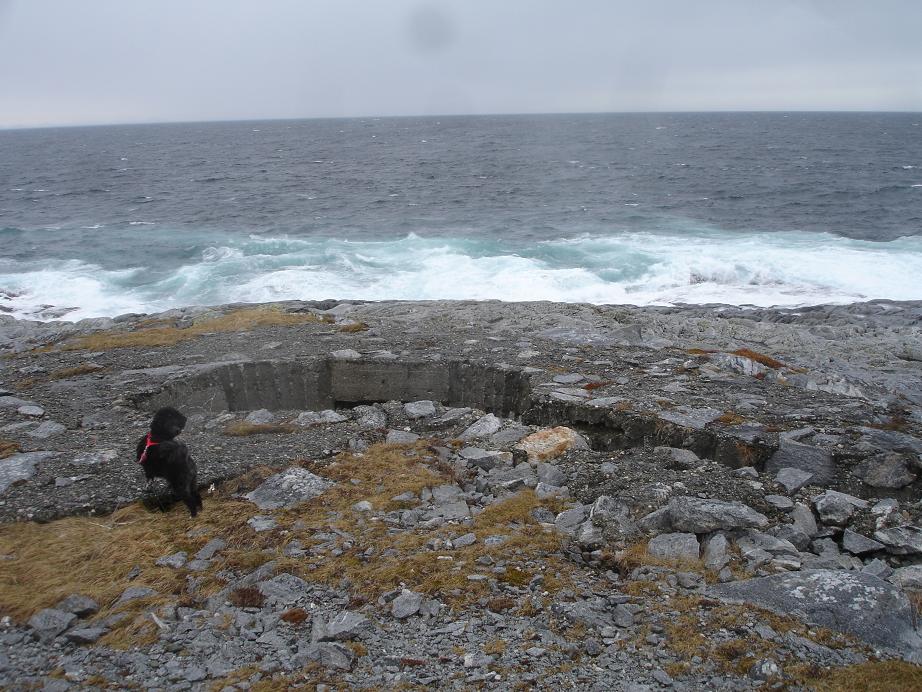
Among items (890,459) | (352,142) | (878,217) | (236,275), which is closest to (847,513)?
(890,459)

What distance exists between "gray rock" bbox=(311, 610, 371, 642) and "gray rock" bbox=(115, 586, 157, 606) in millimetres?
1385

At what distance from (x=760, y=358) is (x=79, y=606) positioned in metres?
9.20

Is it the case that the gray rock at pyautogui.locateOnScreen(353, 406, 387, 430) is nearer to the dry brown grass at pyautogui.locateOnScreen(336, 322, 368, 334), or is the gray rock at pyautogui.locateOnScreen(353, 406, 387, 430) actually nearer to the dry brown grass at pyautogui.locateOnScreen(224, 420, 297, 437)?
the dry brown grass at pyautogui.locateOnScreen(224, 420, 297, 437)

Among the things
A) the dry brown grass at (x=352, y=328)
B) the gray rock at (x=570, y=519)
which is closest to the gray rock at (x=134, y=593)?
the gray rock at (x=570, y=519)

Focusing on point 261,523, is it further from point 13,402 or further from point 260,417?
point 13,402

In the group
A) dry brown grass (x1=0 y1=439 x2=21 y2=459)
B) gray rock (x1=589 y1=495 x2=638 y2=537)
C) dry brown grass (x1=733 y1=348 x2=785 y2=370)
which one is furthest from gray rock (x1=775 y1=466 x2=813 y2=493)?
dry brown grass (x1=0 y1=439 x2=21 y2=459)

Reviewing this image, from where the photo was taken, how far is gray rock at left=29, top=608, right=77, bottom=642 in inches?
173

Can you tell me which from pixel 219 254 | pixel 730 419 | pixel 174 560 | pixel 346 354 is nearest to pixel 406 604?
pixel 174 560

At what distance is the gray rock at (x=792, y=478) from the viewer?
600 cm

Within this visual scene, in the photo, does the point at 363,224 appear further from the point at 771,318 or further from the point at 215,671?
the point at 215,671

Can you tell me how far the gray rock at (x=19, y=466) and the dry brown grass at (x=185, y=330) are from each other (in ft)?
14.1

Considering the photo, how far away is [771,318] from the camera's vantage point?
1841 cm

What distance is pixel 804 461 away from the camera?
21.1 ft

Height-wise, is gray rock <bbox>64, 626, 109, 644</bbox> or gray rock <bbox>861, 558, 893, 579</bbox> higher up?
gray rock <bbox>861, 558, 893, 579</bbox>
